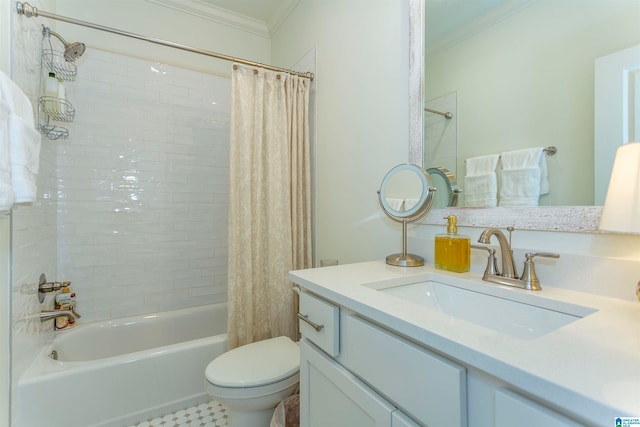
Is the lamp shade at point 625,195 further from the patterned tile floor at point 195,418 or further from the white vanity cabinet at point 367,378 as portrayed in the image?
the patterned tile floor at point 195,418

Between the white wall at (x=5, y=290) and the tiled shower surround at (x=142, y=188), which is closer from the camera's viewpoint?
the white wall at (x=5, y=290)

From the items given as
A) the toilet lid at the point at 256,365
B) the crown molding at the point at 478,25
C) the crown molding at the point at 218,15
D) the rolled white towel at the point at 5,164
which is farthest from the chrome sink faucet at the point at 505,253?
the crown molding at the point at 218,15

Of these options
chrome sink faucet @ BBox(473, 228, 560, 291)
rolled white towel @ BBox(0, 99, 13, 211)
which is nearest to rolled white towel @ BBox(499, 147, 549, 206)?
chrome sink faucet @ BBox(473, 228, 560, 291)

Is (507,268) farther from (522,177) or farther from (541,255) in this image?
(522,177)

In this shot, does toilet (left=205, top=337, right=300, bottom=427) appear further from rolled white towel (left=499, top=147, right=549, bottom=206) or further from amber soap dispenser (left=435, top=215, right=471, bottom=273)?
rolled white towel (left=499, top=147, right=549, bottom=206)

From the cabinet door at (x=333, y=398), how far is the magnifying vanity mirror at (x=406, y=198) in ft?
1.49

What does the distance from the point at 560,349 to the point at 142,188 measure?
2416 mm

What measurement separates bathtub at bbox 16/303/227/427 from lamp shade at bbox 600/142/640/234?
1.76 metres

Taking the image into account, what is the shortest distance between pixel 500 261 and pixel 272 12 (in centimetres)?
251

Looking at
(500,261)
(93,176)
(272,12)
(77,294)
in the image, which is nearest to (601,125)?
(500,261)

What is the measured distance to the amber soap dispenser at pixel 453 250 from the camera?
3.09ft

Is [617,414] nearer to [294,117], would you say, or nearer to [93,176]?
[294,117]

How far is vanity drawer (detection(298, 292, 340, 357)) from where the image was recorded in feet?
2.53

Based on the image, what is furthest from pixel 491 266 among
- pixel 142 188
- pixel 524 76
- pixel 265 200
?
pixel 142 188
